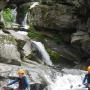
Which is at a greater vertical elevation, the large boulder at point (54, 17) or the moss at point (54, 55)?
the large boulder at point (54, 17)

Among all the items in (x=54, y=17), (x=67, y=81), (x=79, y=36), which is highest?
(x=54, y=17)

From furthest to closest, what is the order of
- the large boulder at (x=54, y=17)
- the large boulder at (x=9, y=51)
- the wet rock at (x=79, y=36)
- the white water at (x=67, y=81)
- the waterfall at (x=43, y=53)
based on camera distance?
the large boulder at (x=54, y=17) → the wet rock at (x=79, y=36) → the waterfall at (x=43, y=53) → the large boulder at (x=9, y=51) → the white water at (x=67, y=81)

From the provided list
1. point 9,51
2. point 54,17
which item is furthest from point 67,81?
point 54,17

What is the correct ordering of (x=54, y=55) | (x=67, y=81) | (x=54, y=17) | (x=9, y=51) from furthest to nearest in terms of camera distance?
(x=54, y=17), (x=54, y=55), (x=9, y=51), (x=67, y=81)

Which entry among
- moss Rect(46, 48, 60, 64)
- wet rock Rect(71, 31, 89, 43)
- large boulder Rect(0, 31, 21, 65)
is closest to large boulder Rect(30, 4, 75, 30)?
wet rock Rect(71, 31, 89, 43)

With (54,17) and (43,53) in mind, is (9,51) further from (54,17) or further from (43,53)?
(54,17)

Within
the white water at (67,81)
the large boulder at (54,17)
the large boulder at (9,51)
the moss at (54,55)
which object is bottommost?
the white water at (67,81)

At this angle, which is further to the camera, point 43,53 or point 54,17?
point 54,17

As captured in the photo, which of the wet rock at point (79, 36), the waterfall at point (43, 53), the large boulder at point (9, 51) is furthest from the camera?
the wet rock at point (79, 36)

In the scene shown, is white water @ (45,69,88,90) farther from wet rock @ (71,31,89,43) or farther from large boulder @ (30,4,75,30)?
large boulder @ (30,4,75,30)

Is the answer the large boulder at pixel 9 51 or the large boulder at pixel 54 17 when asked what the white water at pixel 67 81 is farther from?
the large boulder at pixel 54 17

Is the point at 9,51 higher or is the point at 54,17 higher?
the point at 54,17

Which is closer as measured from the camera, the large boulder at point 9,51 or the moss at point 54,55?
the large boulder at point 9,51

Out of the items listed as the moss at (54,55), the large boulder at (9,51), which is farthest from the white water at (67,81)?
the moss at (54,55)
